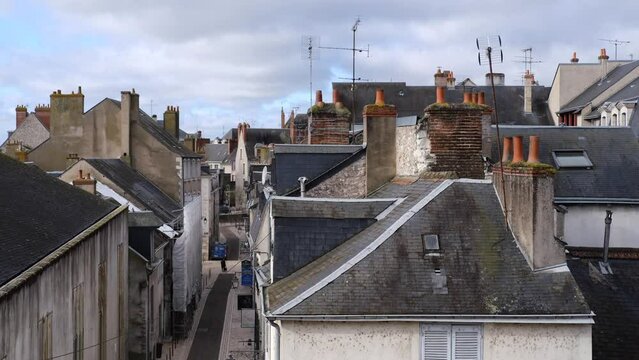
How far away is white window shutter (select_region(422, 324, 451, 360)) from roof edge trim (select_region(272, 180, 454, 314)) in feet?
5.59

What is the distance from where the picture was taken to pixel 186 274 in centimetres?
3894

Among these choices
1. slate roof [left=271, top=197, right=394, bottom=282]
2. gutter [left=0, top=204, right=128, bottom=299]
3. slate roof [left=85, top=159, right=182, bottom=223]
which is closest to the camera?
gutter [left=0, top=204, right=128, bottom=299]

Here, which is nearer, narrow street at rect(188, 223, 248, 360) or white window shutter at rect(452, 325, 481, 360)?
white window shutter at rect(452, 325, 481, 360)

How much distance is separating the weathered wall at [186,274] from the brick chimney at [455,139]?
23.2m

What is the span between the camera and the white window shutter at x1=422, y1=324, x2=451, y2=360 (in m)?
13.1

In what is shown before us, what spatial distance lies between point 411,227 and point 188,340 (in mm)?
23939

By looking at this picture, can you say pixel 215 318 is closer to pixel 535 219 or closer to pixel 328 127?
pixel 328 127

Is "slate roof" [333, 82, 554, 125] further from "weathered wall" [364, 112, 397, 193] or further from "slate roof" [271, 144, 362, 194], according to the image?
"weathered wall" [364, 112, 397, 193]

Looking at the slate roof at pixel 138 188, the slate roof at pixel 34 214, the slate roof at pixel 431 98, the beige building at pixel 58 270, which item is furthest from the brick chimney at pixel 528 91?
the slate roof at pixel 34 214

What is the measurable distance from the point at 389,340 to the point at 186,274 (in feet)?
89.2

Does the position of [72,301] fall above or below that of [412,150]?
below

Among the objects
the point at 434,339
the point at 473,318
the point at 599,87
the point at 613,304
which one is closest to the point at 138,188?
the point at 613,304

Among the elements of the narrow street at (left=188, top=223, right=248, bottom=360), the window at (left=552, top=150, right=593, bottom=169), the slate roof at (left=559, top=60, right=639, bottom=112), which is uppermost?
the slate roof at (left=559, top=60, right=639, bottom=112)

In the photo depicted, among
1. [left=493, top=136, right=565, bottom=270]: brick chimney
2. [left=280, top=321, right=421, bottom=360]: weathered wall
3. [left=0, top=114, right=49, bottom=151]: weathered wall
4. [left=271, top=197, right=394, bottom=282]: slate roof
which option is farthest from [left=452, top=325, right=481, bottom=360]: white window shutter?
[left=0, top=114, right=49, bottom=151]: weathered wall
